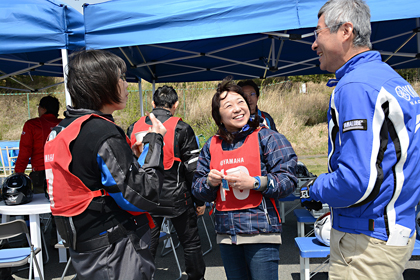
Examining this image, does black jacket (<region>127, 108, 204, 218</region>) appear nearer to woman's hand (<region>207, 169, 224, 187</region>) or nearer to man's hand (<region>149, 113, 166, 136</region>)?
woman's hand (<region>207, 169, 224, 187</region>)

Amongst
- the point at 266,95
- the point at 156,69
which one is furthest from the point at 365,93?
the point at 266,95

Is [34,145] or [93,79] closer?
[93,79]

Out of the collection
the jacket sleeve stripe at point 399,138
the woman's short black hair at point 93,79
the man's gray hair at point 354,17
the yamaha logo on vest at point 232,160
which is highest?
the man's gray hair at point 354,17

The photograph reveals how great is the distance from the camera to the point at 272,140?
6.56ft

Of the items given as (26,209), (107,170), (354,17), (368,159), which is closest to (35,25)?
(26,209)

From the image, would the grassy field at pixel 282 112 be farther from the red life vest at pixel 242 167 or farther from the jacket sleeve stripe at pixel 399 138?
the jacket sleeve stripe at pixel 399 138

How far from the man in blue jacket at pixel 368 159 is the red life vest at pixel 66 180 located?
1007 mm

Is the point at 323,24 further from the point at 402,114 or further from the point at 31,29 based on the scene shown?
the point at 31,29

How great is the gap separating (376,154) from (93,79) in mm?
1218

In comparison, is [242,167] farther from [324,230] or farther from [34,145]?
[34,145]

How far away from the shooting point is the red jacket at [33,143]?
4.24 m

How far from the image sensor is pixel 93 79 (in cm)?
143

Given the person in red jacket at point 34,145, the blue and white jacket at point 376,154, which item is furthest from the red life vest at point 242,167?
the person in red jacket at point 34,145

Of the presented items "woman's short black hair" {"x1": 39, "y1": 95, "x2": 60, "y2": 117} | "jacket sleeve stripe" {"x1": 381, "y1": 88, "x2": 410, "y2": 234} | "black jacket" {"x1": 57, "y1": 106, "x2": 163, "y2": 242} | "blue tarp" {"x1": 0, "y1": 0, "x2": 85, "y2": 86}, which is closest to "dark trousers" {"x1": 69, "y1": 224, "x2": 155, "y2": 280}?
"black jacket" {"x1": 57, "y1": 106, "x2": 163, "y2": 242}
